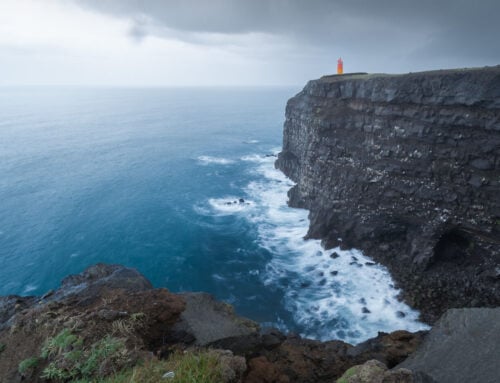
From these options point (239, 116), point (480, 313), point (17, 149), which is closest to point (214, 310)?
point (480, 313)

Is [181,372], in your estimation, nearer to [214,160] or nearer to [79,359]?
[79,359]

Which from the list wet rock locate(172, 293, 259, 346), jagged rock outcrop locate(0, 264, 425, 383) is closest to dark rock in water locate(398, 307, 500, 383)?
jagged rock outcrop locate(0, 264, 425, 383)

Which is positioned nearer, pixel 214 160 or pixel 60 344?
pixel 60 344

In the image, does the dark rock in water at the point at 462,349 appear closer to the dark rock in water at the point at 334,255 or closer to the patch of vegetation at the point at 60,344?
the patch of vegetation at the point at 60,344

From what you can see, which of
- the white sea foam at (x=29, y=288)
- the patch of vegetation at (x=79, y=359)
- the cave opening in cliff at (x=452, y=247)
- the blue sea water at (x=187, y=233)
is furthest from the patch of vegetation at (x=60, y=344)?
the cave opening in cliff at (x=452, y=247)

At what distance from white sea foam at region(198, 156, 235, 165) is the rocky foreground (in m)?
64.0

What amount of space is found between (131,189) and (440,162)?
166ft

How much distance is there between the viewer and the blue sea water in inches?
1256

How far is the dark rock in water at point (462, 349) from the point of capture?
10336mm

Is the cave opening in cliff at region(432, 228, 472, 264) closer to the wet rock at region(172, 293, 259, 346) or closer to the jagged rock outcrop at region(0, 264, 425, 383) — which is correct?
the jagged rock outcrop at region(0, 264, 425, 383)

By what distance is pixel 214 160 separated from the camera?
80.4 m

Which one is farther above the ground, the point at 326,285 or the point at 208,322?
the point at 208,322

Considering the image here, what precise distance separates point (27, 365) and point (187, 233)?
35.8 metres

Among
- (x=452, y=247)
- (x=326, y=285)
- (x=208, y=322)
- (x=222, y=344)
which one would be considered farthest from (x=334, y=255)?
(x=222, y=344)
